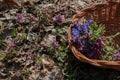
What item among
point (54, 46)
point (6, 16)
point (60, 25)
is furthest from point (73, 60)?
point (6, 16)

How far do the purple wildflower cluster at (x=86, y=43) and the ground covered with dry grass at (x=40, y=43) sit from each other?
174 millimetres

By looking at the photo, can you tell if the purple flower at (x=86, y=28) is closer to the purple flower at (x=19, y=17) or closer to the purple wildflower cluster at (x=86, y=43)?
the purple wildflower cluster at (x=86, y=43)

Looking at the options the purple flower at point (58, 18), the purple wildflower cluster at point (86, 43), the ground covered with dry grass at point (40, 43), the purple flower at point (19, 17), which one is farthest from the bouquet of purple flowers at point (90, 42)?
the purple flower at point (19, 17)

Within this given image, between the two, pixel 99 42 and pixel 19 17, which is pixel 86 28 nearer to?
pixel 99 42

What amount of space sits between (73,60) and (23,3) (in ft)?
3.66

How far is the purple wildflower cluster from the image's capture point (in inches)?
121

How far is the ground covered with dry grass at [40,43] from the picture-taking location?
3.25 metres

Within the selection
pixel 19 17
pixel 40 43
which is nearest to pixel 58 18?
pixel 40 43

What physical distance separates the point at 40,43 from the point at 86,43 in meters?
0.64

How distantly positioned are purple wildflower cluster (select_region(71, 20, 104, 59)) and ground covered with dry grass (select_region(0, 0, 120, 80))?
0.17 m


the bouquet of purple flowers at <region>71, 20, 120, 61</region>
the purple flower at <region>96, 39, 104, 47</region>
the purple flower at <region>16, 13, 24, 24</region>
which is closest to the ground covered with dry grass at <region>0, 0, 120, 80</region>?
the purple flower at <region>16, 13, 24, 24</region>

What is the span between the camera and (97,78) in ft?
10.3

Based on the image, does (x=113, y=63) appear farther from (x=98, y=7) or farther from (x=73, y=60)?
(x=98, y=7)

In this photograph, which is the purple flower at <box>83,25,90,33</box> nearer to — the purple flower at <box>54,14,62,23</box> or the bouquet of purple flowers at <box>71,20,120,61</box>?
the bouquet of purple flowers at <box>71,20,120,61</box>
